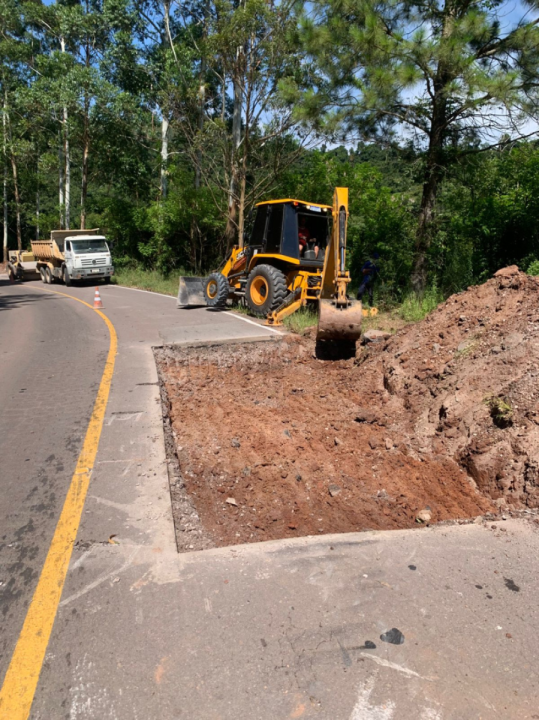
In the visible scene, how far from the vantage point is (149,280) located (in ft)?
82.4

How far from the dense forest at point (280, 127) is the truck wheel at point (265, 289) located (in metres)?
3.74

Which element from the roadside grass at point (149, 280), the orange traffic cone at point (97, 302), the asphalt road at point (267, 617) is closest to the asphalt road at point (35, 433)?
the asphalt road at point (267, 617)

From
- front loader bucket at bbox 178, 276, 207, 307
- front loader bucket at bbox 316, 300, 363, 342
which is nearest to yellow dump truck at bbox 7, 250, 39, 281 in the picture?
front loader bucket at bbox 178, 276, 207, 307

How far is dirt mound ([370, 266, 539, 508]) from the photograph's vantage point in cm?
479

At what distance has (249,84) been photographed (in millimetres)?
19703

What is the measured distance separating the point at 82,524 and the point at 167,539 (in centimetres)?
67

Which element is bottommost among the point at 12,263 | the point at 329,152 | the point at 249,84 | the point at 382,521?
the point at 382,521

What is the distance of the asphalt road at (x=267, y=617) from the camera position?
7.64 feet

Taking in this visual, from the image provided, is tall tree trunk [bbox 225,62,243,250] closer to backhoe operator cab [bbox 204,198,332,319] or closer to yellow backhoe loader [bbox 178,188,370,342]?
yellow backhoe loader [bbox 178,188,370,342]

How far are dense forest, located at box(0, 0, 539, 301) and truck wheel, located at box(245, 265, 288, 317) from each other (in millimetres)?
3736

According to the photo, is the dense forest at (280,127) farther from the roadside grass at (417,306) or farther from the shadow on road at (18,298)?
the shadow on road at (18,298)

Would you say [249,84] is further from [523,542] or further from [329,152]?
[523,542]

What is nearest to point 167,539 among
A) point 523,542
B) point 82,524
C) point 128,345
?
point 82,524

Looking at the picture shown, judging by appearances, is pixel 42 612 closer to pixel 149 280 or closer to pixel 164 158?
pixel 149 280
